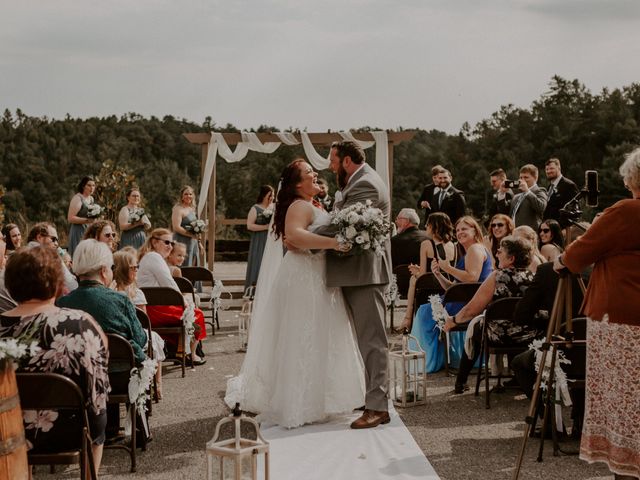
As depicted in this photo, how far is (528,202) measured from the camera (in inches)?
451

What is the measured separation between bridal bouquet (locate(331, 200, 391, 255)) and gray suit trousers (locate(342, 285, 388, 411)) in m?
0.38

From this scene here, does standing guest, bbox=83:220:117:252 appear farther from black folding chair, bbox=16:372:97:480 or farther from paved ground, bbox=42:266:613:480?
black folding chair, bbox=16:372:97:480

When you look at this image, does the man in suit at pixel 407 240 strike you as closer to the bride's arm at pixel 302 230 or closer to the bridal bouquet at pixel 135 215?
the bridal bouquet at pixel 135 215

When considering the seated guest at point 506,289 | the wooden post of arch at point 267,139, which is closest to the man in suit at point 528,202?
the wooden post of arch at point 267,139

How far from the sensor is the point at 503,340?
613cm

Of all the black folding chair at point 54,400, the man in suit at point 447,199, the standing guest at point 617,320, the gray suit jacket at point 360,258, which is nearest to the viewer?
the black folding chair at point 54,400

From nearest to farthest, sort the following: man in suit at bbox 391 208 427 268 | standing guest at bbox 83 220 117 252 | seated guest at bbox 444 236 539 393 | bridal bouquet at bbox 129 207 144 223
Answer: seated guest at bbox 444 236 539 393, standing guest at bbox 83 220 117 252, man in suit at bbox 391 208 427 268, bridal bouquet at bbox 129 207 144 223

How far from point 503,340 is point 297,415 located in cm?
178

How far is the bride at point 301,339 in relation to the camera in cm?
558

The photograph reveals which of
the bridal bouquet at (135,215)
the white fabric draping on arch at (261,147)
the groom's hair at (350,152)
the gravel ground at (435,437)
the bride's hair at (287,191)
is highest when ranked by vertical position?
the white fabric draping on arch at (261,147)

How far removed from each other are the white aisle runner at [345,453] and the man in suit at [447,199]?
721cm

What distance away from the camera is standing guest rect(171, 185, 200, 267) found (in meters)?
12.1

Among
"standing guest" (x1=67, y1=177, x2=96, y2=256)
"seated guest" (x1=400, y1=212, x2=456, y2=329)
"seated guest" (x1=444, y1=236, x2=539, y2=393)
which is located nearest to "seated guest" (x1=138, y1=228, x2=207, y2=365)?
"seated guest" (x1=444, y1=236, x2=539, y2=393)

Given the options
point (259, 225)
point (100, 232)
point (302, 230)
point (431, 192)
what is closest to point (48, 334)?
point (302, 230)
